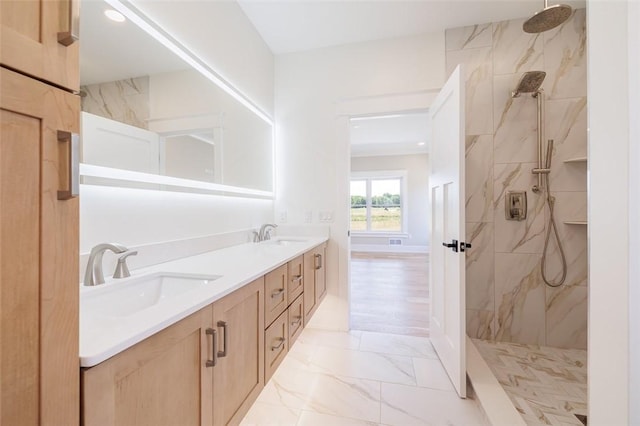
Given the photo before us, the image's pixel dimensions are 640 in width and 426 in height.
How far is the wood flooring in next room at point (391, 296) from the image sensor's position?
2.64 metres

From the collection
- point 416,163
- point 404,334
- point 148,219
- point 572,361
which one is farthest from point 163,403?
point 416,163

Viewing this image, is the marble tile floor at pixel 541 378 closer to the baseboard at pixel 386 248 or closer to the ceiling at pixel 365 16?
the ceiling at pixel 365 16

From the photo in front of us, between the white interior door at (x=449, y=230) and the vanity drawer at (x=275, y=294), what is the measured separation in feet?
3.52

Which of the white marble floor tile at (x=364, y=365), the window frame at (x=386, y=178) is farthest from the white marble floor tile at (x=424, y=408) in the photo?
the window frame at (x=386, y=178)

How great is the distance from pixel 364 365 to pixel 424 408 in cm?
49

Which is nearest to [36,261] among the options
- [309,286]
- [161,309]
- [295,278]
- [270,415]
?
[161,309]

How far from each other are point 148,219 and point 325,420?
1.40 metres

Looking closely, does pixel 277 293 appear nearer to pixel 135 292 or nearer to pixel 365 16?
pixel 135 292

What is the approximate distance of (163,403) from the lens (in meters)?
0.69

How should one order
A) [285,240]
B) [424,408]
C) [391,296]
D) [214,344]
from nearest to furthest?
[214,344] < [424,408] < [285,240] < [391,296]

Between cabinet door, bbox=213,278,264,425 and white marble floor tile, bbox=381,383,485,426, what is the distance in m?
0.83

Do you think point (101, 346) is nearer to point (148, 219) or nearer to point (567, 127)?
point (148, 219)

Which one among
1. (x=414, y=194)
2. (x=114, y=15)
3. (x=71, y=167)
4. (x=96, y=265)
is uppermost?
(x=114, y=15)

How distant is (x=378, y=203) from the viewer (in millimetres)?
7074
